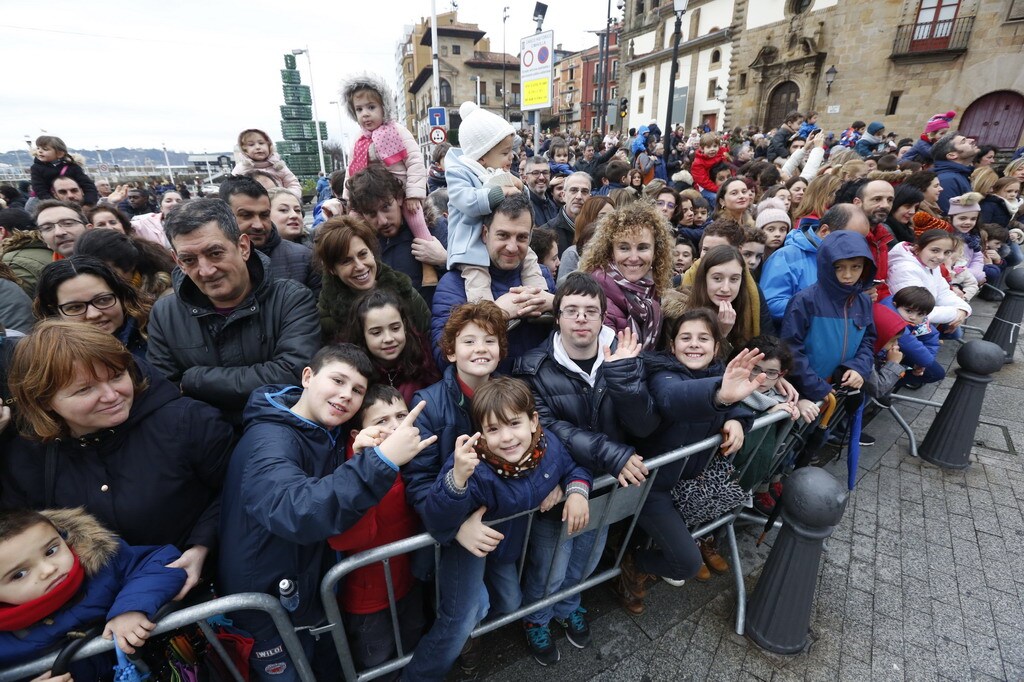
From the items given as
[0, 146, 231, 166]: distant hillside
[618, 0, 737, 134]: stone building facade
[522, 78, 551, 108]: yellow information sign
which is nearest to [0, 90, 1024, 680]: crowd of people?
[522, 78, 551, 108]: yellow information sign

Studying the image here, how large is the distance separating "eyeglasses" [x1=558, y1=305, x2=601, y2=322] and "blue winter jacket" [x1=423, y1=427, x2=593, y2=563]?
0.62m

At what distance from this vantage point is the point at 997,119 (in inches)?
771

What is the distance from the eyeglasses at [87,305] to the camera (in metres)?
2.16

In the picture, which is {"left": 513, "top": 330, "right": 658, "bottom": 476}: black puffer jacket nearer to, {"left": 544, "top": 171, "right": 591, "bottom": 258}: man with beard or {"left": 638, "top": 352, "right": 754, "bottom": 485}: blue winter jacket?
{"left": 638, "top": 352, "right": 754, "bottom": 485}: blue winter jacket

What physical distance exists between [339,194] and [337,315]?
4376 millimetres

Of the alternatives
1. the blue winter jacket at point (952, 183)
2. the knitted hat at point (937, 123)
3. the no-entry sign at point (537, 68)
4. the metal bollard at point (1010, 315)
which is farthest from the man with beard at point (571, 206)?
the no-entry sign at point (537, 68)

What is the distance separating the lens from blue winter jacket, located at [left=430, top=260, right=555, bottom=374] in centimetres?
279

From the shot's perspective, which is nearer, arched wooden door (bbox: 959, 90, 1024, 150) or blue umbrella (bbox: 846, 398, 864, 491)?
blue umbrella (bbox: 846, 398, 864, 491)

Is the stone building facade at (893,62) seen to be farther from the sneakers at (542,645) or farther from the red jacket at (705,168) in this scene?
the sneakers at (542,645)

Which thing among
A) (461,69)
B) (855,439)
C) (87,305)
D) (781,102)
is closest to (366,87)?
(87,305)

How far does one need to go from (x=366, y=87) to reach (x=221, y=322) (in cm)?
280

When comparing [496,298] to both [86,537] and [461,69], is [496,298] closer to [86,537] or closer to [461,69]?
[86,537]

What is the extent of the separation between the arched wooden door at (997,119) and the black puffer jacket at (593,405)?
27.5 meters

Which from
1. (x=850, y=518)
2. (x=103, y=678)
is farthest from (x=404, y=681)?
(x=850, y=518)
